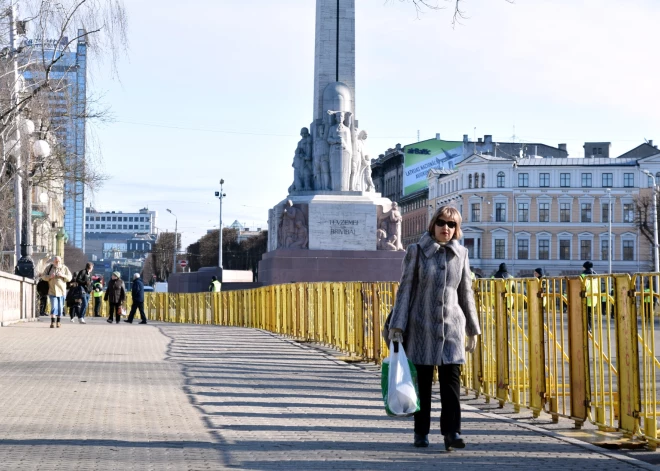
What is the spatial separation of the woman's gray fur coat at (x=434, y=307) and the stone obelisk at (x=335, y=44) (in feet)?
112

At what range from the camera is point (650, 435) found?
931 centimetres

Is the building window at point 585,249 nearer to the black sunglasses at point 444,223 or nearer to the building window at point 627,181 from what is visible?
the building window at point 627,181

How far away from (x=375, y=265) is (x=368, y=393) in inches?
1104

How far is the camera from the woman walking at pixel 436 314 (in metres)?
9.22

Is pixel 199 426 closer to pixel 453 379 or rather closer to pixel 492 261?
pixel 453 379

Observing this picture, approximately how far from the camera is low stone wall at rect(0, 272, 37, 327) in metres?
30.5

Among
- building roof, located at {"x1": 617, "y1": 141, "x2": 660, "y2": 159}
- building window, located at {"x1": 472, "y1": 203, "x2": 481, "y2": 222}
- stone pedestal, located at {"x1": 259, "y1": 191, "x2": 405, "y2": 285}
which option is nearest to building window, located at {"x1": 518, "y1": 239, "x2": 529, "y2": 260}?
building window, located at {"x1": 472, "y1": 203, "x2": 481, "y2": 222}

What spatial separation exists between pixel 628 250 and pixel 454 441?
10705cm

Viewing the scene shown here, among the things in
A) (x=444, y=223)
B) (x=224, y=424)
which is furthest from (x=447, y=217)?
(x=224, y=424)

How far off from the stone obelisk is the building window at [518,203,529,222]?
2889 inches

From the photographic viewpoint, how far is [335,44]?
43.3 m

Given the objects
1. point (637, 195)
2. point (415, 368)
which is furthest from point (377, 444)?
point (637, 195)

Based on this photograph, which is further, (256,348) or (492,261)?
(492,261)

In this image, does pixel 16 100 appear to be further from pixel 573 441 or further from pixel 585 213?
pixel 585 213
